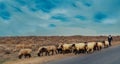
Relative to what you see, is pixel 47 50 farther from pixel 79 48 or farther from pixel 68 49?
pixel 79 48

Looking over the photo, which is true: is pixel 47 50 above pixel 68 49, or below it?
below

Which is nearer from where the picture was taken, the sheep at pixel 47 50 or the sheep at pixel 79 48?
the sheep at pixel 79 48

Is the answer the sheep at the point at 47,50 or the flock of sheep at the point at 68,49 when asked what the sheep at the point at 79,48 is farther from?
the sheep at the point at 47,50

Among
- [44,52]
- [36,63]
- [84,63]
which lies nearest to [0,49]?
[44,52]

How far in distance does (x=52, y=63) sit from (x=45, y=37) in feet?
204

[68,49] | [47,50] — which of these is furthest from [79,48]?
[47,50]

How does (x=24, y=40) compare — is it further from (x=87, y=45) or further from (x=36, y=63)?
(x=36, y=63)

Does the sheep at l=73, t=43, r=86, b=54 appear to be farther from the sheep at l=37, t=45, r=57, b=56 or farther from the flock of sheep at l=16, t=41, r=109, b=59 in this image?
the sheep at l=37, t=45, r=57, b=56

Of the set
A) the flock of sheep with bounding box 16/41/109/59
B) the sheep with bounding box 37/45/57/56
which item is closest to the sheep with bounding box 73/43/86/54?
the flock of sheep with bounding box 16/41/109/59

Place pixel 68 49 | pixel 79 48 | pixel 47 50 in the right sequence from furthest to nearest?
1. pixel 47 50
2. pixel 68 49
3. pixel 79 48

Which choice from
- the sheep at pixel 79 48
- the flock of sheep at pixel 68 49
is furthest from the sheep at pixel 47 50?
the sheep at pixel 79 48

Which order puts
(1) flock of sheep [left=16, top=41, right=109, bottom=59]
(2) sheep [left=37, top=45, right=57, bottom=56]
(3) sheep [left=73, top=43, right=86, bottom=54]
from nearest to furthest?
(3) sheep [left=73, top=43, right=86, bottom=54]
(1) flock of sheep [left=16, top=41, right=109, bottom=59]
(2) sheep [left=37, top=45, right=57, bottom=56]

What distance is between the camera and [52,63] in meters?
34.8

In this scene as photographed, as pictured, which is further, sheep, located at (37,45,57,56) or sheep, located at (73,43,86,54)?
sheep, located at (37,45,57,56)
